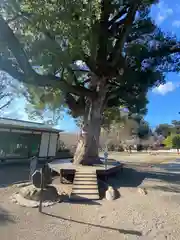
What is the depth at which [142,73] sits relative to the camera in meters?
12.7

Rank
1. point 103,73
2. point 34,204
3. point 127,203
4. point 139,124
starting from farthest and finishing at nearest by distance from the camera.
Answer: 1. point 139,124
2. point 103,73
3. point 127,203
4. point 34,204

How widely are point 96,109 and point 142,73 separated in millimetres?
3058

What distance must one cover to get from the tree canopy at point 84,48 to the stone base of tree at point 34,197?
15.2ft

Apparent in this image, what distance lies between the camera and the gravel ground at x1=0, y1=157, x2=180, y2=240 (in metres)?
5.17

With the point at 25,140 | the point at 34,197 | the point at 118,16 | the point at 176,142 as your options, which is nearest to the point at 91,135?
the point at 34,197

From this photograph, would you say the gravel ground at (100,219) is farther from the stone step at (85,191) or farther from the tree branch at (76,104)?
the tree branch at (76,104)

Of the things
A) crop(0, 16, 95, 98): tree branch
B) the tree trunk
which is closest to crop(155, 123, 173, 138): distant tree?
the tree trunk

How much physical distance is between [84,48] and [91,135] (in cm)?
425

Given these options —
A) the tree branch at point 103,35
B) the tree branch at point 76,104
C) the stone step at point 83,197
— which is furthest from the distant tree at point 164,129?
the stone step at point 83,197

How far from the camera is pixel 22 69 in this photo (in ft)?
31.8

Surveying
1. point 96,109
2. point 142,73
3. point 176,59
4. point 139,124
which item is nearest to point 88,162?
point 96,109

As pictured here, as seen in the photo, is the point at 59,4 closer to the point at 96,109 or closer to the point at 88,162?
the point at 96,109

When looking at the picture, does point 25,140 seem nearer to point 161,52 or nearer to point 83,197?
point 83,197

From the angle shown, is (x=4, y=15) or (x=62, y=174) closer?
(x=4, y=15)
